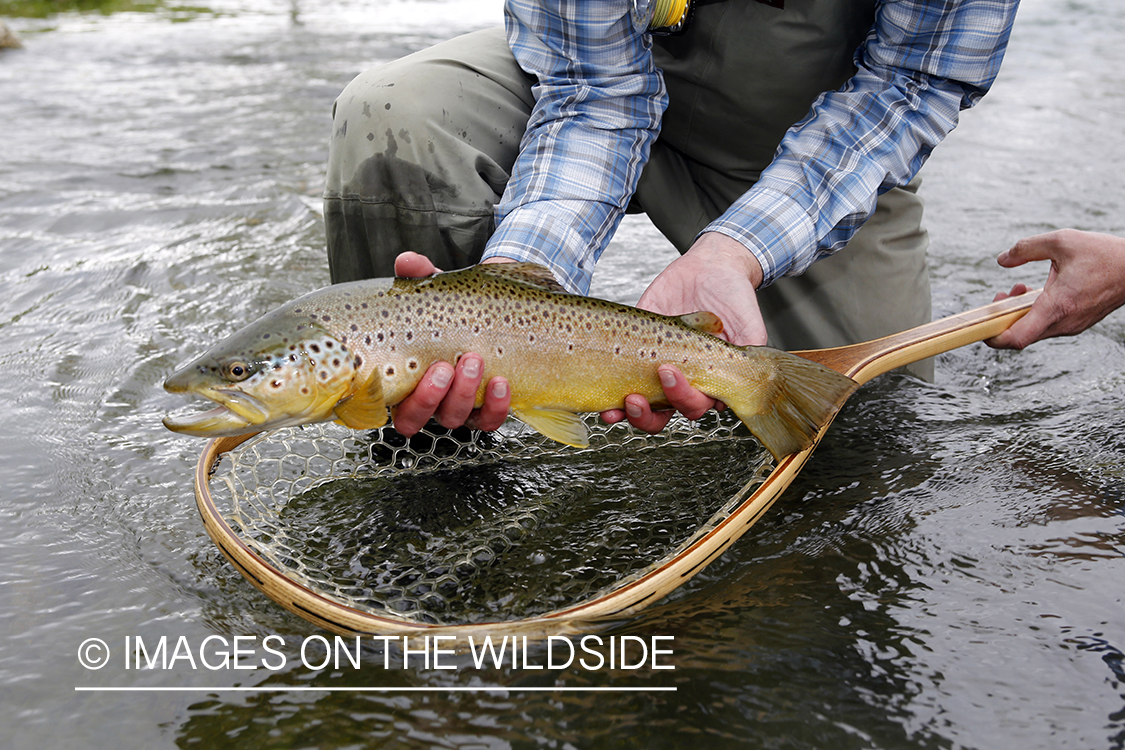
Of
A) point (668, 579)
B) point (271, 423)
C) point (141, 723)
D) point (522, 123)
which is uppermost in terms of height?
point (522, 123)

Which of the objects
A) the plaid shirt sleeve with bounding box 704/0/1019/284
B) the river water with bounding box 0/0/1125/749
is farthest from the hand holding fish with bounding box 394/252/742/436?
the plaid shirt sleeve with bounding box 704/0/1019/284

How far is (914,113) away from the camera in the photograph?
2.05 m

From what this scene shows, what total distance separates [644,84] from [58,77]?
687cm

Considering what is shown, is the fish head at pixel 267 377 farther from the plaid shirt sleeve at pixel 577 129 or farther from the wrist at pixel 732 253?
the wrist at pixel 732 253

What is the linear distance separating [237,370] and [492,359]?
44 centimetres

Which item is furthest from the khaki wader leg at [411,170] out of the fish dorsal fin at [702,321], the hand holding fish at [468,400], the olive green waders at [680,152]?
the fish dorsal fin at [702,321]

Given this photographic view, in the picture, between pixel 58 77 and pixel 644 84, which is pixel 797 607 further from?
pixel 58 77

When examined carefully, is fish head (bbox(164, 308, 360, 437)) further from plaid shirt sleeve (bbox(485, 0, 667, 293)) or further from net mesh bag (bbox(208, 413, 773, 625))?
plaid shirt sleeve (bbox(485, 0, 667, 293))

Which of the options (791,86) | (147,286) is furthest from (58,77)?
(791,86)

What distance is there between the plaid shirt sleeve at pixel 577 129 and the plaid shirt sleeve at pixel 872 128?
1.00 ft

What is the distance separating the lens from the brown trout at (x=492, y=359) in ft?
4.65

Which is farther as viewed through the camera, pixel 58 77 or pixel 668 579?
pixel 58 77

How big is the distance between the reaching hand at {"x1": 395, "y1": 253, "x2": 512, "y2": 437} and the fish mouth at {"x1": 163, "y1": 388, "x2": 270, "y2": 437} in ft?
0.89

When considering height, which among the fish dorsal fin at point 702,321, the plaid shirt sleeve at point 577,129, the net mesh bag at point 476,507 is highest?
the plaid shirt sleeve at point 577,129
